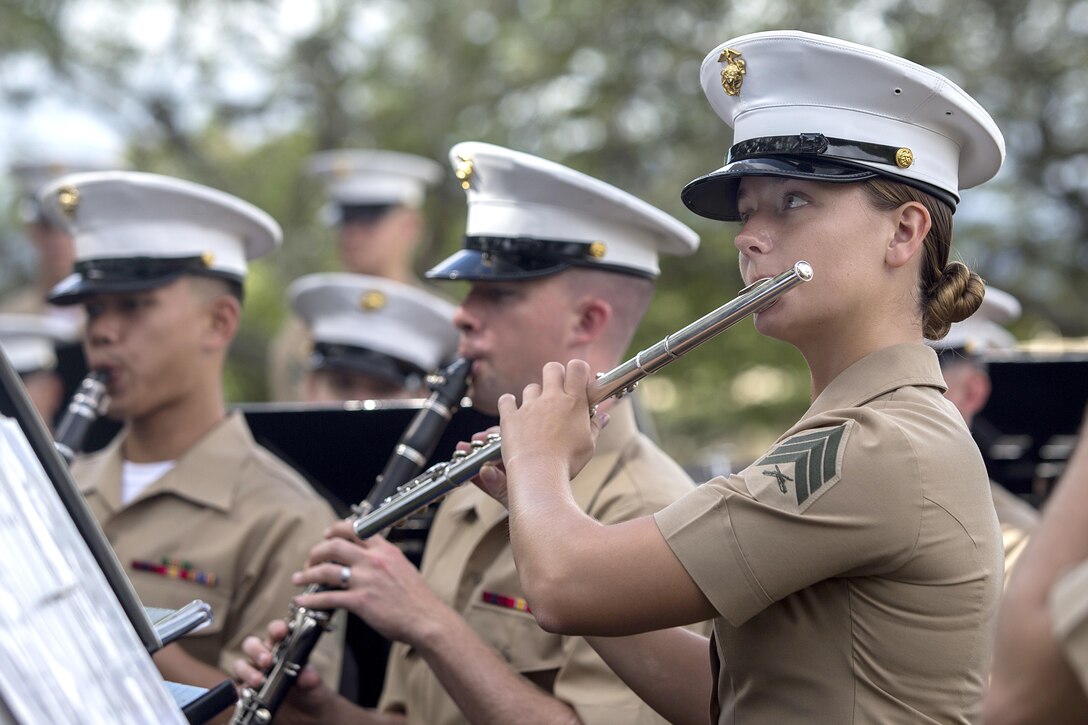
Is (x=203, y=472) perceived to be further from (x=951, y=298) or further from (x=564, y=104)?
(x=564, y=104)

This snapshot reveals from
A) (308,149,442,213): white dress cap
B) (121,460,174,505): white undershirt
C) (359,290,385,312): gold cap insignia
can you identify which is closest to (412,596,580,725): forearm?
(121,460,174,505): white undershirt

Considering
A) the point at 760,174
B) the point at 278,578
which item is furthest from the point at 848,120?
the point at 278,578

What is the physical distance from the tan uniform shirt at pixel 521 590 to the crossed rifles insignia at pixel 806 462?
3.48 feet

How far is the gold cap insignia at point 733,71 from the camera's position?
7.97ft

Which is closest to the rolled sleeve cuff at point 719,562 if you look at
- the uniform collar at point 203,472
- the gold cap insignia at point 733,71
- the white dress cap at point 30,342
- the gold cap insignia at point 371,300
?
the gold cap insignia at point 733,71

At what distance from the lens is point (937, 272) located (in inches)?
91.9

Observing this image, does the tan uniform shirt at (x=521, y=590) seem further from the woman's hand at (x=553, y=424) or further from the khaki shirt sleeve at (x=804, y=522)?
the khaki shirt sleeve at (x=804, y=522)

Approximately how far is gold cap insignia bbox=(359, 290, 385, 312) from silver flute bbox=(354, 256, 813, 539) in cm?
267

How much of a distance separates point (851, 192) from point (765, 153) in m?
0.17

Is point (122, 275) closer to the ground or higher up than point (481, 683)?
higher up

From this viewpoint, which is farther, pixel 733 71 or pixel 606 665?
pixel 606 665

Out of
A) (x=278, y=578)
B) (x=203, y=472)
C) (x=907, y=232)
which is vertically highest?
(x=907, y=232)

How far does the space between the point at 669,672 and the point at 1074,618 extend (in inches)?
62.1

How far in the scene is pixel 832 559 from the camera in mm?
2027
